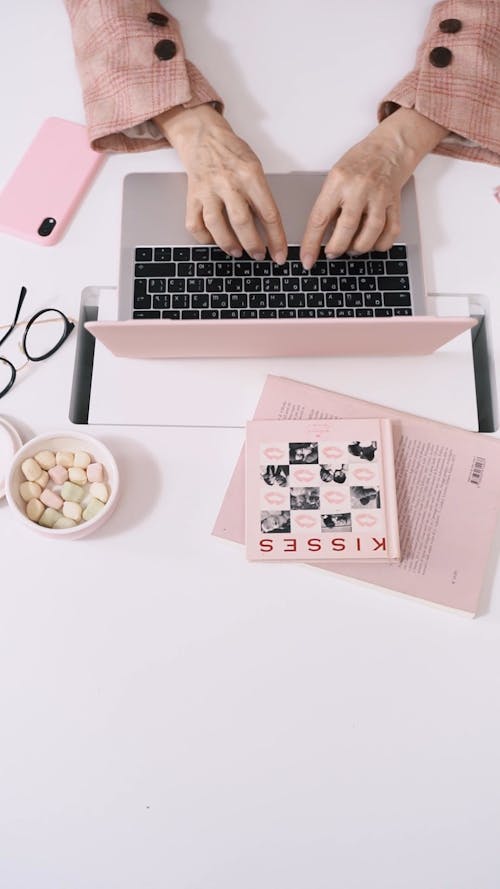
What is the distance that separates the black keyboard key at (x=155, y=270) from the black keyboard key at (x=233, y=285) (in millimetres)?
75

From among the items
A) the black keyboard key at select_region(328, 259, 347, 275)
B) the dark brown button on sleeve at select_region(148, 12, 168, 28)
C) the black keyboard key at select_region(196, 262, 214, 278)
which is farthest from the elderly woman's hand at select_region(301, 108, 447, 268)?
the dark brown button on sleeve at select_region(148, 12, 168, 28)

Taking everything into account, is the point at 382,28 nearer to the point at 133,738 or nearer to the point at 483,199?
the point at 483,199

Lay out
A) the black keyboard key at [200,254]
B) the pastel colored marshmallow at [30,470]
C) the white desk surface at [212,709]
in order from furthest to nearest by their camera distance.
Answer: the black keyboard key at [200,254], the pastel colored marshmallow at [30,470], the white desk surface at [212,709]

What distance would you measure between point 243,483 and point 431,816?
42 cm

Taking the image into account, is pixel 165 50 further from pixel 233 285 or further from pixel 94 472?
pixel 94 472

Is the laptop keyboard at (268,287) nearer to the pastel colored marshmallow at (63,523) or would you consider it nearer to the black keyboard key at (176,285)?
the black keyboard key at (176,285)

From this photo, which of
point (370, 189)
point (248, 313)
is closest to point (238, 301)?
point (248, 313)

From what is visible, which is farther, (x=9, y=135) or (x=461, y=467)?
(x=9, y=135)

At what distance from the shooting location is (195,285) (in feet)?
2.96

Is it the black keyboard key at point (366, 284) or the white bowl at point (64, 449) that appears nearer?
the white bowl at point (64, 449)

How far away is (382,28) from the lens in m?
1.05

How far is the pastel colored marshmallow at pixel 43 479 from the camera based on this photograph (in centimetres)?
82

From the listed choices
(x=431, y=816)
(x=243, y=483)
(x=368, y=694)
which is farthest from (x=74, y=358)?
(x=431, y=816)

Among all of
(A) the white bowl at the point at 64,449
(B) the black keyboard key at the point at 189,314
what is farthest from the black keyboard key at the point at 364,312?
(A) the white bowl at the point at 64,449
